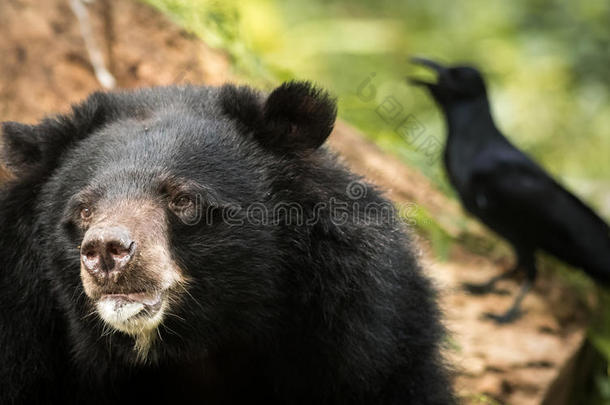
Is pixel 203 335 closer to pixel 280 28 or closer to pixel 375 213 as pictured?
pixel 375 213

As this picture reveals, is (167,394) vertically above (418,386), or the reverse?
(418,386)

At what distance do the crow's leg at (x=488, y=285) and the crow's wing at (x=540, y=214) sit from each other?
27cm

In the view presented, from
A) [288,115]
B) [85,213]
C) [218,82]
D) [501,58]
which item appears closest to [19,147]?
[85,213]

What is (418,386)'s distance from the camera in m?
3.96

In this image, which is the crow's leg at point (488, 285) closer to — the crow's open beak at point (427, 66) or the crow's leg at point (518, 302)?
the crow's leg at point (518, 302)

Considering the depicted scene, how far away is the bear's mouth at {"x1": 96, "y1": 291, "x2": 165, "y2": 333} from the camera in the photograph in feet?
10.5

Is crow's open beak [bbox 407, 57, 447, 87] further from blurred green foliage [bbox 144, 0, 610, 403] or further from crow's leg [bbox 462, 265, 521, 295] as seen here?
crow's leg [bbox 462, 265, 521, 295]

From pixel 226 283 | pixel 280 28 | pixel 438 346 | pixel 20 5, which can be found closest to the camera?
pixel 226 283

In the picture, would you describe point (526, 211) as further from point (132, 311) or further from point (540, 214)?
point (132, 311)

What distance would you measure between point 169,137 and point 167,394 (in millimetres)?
1237

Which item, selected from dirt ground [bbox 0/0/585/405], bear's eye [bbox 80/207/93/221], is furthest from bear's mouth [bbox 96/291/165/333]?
dirt ground [bbox 0/0/585/405]

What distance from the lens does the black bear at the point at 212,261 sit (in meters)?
3.41

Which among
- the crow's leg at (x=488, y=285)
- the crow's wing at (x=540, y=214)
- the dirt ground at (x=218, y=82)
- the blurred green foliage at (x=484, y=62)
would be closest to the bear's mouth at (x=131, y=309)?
the dirt ground at (x=218, y=82)

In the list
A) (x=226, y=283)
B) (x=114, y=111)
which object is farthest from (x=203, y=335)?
(x=114, y=111)
